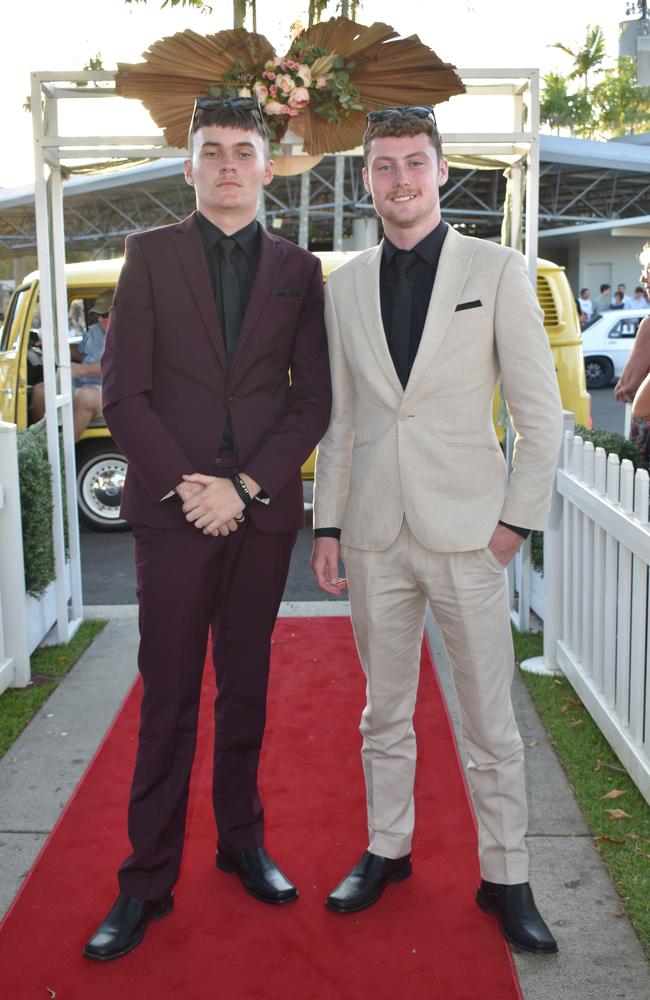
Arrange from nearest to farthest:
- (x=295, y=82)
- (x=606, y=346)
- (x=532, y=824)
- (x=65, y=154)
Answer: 1. (x=532, y=824)
2. (x=295, y=82)
3. (x=65, y=154)
4. (x=606, y=346)

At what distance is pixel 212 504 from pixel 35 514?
2.89m

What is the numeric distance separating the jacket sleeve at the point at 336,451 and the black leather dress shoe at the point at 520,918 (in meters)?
1.12

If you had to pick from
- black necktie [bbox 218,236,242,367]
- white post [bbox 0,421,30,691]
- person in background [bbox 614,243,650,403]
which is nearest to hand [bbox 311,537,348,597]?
black necktie [bbox 218,236,242,367]

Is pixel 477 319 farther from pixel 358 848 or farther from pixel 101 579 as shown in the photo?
pixel 101 579

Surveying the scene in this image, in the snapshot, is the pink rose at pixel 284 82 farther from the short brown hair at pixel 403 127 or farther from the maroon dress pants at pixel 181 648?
the maroon dress pants at pixel 181 648

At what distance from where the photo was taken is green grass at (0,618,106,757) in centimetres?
436

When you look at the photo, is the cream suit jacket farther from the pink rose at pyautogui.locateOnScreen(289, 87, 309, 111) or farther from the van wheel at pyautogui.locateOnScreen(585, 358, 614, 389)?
the van wheel at pyautogui.locateOnScreen(585, 358, 614, 389)

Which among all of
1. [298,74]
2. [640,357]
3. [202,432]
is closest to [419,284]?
[202,432]

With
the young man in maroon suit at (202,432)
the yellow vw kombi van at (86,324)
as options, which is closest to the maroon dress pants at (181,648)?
the young man in maroon suit at (202,432)

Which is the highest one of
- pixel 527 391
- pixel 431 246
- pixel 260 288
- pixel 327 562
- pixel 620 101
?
pixel 620 101

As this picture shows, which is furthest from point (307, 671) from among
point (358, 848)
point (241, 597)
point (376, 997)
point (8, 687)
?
point (376, 997)

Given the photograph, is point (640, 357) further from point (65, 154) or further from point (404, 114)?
point (65, 154)

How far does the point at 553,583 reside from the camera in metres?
4.82

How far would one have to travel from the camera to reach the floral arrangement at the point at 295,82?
4.39 metres
